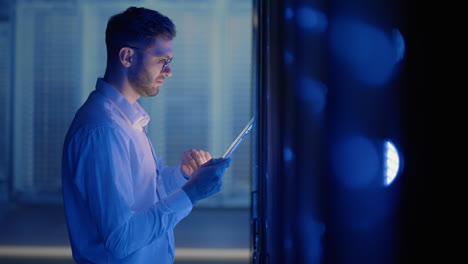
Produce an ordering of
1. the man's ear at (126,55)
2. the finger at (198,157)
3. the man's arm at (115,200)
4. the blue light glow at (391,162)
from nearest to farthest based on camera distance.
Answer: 1. the blue light glow at (391,162)
2. the man's arm at (115,200)
3. the man's ear at (126,55)
4. the finger at (198,157)

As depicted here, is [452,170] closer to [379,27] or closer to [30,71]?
[379,27]

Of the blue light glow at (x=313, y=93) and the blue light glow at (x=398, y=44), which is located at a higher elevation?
the blue light glow at (x=398, y=44)

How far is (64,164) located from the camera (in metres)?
0.95

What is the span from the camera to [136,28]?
1.02 meters

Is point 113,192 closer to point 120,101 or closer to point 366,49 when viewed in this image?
point 120,101

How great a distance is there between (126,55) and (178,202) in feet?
1.37

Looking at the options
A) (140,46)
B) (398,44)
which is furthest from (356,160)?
(140,46)

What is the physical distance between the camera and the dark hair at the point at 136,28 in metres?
1.02

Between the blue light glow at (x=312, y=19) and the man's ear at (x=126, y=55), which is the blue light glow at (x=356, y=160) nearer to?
the blue light glow at (x=312, y=19)

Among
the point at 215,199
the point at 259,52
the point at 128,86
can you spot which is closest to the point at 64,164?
the point at 128,86

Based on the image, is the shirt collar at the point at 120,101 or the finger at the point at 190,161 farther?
the finger at the point at 190,161

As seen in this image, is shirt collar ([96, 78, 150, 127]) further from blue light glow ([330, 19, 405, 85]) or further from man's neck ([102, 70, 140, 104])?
blue light glow ([330, 19, 405, 85])

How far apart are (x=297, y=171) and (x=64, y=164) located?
702 millimetres

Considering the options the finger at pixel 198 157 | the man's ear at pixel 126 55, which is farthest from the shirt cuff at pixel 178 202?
the man's ear at pixel 126 55
